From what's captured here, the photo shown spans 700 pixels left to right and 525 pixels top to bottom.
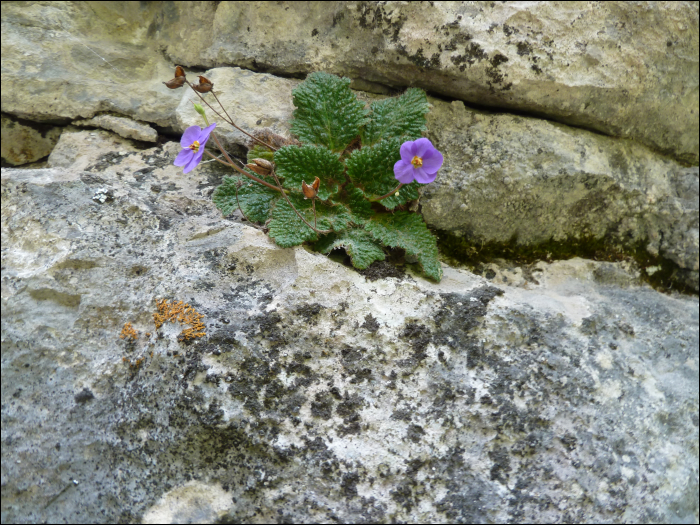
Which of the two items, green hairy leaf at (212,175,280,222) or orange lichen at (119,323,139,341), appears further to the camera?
green hairy leaf at (212,175,280,222)

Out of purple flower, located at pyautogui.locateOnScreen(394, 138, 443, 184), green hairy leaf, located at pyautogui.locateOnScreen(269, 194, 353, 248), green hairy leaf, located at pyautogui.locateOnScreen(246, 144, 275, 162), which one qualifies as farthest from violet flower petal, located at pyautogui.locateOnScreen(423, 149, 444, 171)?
green hairy leaf, located at pyautogui.locateOnScreen(246, 144, 275, 162)

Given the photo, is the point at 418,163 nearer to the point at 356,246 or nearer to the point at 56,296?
the point at 356,246

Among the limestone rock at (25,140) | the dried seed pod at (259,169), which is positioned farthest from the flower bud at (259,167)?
the limestone rock at (25,140)

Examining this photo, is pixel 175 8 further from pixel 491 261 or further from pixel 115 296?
pixel 491 261

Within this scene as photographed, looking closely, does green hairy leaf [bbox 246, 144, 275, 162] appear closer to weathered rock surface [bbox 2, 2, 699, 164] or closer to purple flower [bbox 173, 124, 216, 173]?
purple flower [bbox 173, 124, 216, 173]

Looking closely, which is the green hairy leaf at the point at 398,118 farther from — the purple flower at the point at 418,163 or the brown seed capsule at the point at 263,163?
the brown seed capsule at the point at 263,163

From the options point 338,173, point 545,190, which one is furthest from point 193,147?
point 545,190
